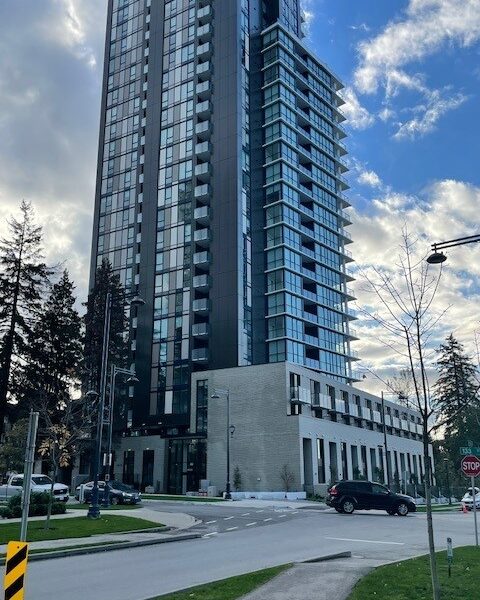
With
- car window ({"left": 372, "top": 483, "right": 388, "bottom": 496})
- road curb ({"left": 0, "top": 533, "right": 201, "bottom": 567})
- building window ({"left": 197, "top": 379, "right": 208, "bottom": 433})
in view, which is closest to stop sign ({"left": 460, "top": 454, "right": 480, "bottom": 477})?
road curb ({"left": 0, "top": 533, "right": 201, "bottom": 567})

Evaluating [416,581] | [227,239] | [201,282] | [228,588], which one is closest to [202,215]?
[227,239]

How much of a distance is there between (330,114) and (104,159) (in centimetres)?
3319

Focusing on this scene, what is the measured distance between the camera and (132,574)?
41.3 ft

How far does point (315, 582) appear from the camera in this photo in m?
10.7

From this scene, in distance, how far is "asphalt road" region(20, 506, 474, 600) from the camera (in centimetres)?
1125

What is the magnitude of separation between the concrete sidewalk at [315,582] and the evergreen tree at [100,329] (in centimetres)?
5072

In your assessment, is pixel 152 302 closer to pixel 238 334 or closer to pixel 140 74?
pixel 238 334

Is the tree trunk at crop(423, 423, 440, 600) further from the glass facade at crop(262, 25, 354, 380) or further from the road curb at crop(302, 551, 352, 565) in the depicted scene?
the glass facade at crop(262, 25, 354, 380)

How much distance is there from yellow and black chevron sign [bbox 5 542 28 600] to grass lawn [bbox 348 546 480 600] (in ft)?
16.3

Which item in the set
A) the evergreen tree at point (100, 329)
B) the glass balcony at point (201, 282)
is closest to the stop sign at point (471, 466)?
the evergreen tree at point (100, 329)

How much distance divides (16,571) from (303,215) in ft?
235

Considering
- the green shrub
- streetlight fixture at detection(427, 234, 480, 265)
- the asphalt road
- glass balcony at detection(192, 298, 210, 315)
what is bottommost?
the asphalt road

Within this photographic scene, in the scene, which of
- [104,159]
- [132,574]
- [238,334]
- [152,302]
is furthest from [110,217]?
[132,574]

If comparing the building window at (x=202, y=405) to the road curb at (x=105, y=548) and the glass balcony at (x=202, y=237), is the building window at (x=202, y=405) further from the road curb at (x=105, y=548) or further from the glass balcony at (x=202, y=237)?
the road curb at (x=105, y=548)
